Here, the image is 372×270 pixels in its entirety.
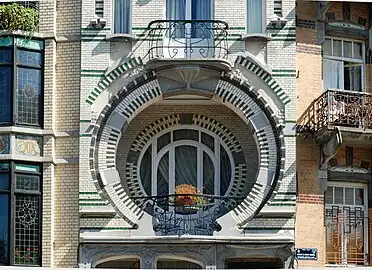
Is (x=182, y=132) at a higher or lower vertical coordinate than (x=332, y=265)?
higher

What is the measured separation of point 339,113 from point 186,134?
3.10 meters

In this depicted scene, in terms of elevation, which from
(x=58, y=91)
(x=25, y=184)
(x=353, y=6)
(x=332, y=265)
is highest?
(x=353, y=6)

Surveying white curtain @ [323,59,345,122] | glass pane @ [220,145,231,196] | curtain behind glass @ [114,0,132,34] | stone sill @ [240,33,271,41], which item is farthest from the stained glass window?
white curtain @ [323,59,345,122]

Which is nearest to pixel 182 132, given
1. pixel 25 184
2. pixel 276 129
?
pixel 276 129

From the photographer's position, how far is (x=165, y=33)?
20.4 metres

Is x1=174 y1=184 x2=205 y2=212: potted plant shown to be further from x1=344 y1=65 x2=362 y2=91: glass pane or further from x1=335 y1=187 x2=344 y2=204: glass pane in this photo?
x1=344 y1=65 x2=362 y2=91: glass pane

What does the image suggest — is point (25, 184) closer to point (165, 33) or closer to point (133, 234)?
point (133, 234)

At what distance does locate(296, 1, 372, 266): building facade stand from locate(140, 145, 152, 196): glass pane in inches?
117

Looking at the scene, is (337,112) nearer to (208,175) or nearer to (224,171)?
(224,171)

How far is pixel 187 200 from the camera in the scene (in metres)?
19.9

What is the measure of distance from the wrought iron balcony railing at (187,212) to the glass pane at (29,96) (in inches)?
102

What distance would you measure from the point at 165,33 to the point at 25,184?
13.1 ft

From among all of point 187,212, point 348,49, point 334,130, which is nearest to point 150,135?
point 187,212

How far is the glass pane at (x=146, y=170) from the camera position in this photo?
2089 cm
